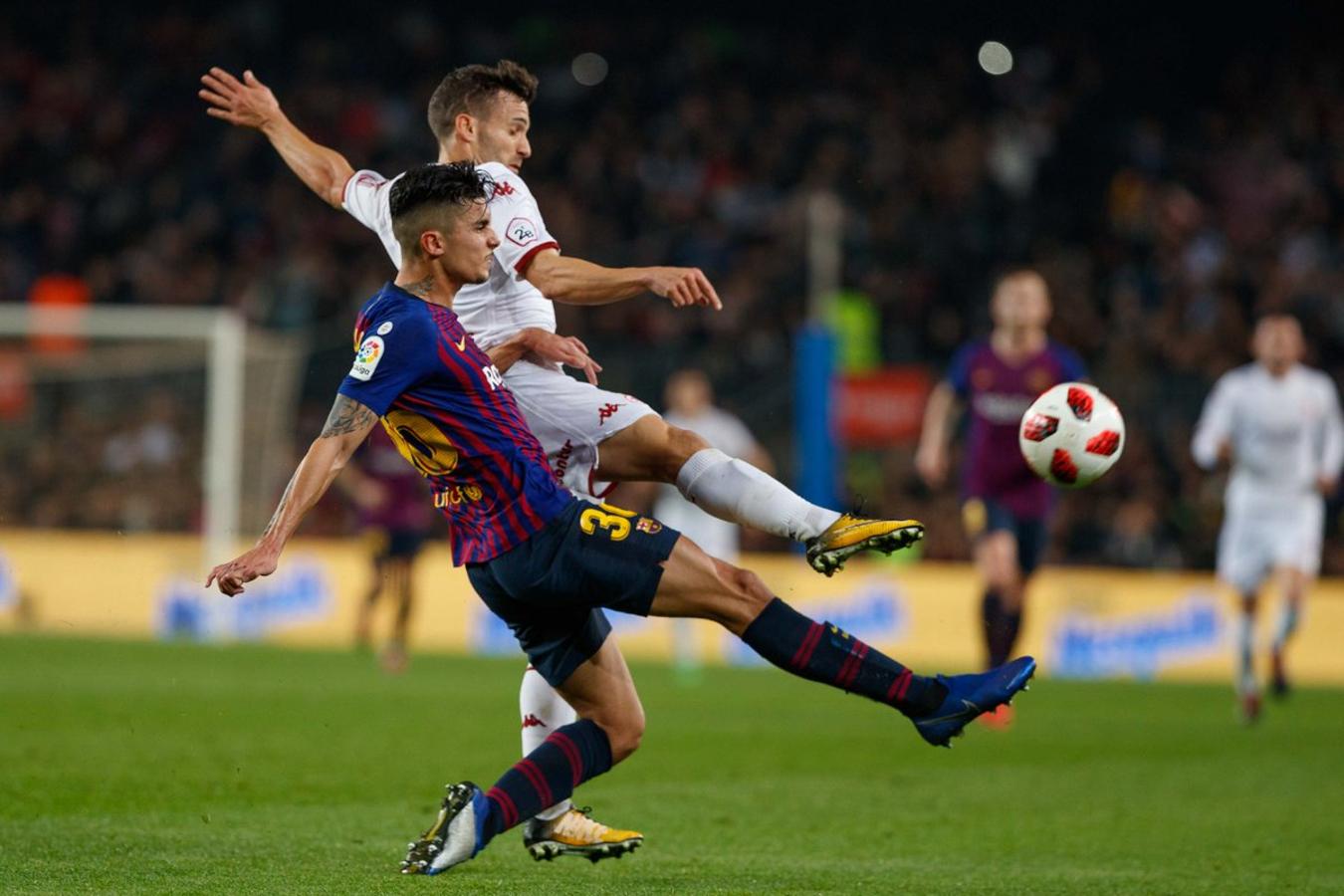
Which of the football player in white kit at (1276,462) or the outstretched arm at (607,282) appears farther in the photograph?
the football player in white kit at (1276,462)

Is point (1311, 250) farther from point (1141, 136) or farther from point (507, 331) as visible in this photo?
point (507, 331)

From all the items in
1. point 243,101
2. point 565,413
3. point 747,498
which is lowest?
point 747,498

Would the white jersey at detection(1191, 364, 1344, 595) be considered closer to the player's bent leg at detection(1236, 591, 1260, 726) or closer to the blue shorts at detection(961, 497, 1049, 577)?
the player's bent leg at detection(1236, 591, 1260, 726)

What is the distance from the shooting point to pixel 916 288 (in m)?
21.2

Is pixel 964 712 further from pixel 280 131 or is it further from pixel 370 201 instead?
pixel 280 131

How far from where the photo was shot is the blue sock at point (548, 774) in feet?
19.2

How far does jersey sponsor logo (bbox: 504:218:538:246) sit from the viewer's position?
639 centimetres

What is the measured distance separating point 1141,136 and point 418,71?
948 cm

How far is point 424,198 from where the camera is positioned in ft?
19.4

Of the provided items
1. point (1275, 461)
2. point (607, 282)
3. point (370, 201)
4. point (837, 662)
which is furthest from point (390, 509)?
point (837, 662)

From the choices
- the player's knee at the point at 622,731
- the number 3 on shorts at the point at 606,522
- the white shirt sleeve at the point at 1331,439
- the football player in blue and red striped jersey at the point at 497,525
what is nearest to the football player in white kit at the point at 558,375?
the player's knee at the point at 622,731

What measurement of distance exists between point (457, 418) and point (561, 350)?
26.2 inches

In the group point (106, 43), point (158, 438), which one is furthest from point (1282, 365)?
point (106, 43)

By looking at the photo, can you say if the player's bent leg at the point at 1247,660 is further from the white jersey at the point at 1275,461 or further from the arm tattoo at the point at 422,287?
the arm tattoo at the point at 422,287
